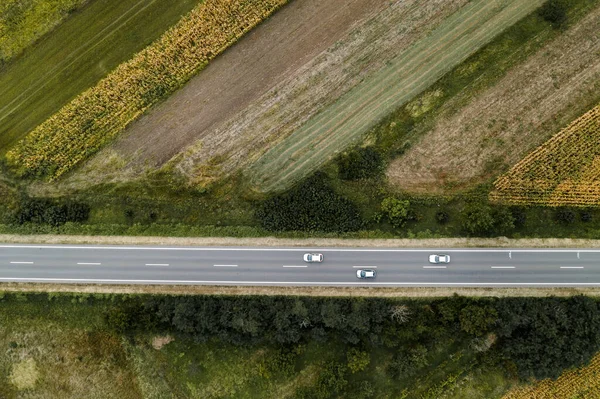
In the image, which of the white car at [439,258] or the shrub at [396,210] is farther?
the shrub at [396,210]

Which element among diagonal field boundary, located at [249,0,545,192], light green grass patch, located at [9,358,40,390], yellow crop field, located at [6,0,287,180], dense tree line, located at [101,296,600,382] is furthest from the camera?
yellow crop field, located at [6,0,287,180]

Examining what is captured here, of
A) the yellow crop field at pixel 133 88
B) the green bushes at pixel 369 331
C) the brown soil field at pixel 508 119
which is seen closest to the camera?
the green bushes at pixel 369 331

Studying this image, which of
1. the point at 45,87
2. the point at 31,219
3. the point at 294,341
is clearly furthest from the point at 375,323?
the point at 45,87

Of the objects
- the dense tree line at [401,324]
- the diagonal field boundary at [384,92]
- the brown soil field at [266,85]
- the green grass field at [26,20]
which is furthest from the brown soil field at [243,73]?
the dense tree line at [401,324]

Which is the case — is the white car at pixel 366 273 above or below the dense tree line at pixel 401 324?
above

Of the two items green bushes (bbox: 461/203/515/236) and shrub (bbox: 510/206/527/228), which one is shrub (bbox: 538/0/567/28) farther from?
green bushes (bbox: 461/203/515/236)

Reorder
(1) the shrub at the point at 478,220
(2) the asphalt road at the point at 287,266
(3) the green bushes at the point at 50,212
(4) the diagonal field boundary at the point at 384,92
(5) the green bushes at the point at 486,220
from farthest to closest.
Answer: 1. (4) the diagonal field boundary at the point at 384,92
2. (3) the green bushes at the point at 50,212
3. (2) the asphalt road at the point at 287,266
4. (5) the green bushes at the point at 486,220
5. (1) the shrub at the point at 478,220

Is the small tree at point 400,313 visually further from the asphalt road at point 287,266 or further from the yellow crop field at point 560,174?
the yellow crop field at point 560,174

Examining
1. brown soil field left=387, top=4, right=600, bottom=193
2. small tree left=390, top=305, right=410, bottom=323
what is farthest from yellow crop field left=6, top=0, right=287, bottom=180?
small tree left=390, top=305, right=410, bottom=323

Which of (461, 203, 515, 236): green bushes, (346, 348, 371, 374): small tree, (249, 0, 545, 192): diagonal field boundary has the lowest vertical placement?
(346, 348, 371, 374): small tree
